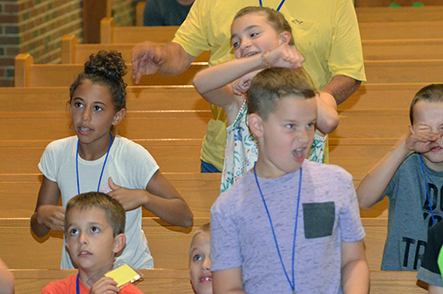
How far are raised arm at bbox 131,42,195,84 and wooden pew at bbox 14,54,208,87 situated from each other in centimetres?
196

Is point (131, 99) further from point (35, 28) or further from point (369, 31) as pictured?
point (369, 31)

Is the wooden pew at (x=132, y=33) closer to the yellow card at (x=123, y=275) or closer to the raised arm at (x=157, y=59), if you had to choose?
the raised arm at (x=157, y=59)

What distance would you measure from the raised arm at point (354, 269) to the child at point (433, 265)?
0.18 metres

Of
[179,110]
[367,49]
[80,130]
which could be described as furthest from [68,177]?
[367,49]

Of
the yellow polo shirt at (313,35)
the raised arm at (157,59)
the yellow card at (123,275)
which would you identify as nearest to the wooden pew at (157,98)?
the raised arm at (157,59)

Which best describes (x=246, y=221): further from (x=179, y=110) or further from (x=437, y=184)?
(x=179, y=110)

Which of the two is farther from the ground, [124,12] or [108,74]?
[124,12]

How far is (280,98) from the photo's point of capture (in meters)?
1.77

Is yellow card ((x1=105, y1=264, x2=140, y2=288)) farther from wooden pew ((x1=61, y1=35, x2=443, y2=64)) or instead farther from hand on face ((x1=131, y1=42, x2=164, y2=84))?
wooden pew ((x1=61, y1=35, x2=443, y2=64))

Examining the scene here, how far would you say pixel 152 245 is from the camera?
2914 mm

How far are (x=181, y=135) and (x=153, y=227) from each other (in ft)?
4.18

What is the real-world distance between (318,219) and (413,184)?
30.4 inches

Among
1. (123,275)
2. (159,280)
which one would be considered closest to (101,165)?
(159,280)

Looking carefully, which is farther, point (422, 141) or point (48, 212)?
point (48, 212)
